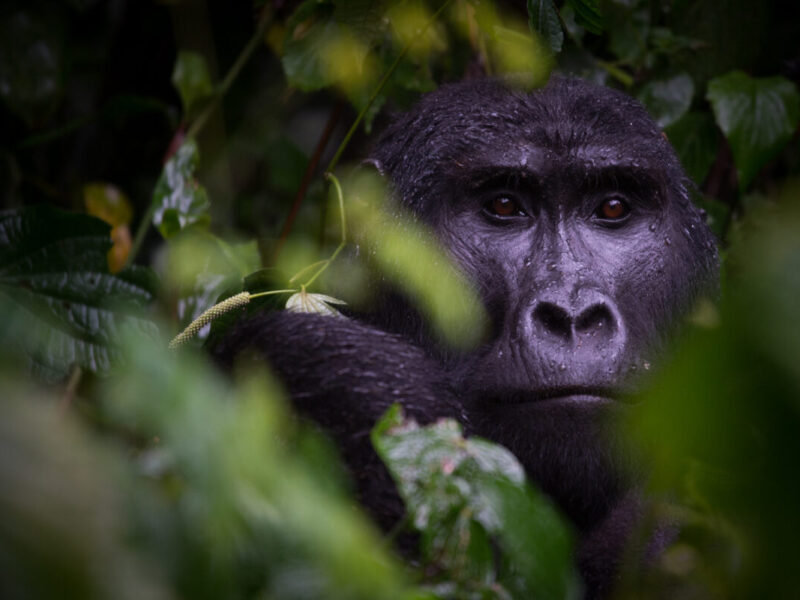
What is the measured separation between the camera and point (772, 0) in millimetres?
3719

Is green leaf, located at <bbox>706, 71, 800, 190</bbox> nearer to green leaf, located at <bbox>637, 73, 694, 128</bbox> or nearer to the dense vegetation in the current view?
the dense vegetation

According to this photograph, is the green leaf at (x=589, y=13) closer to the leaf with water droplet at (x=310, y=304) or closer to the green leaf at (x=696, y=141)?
the leaf with water droplet at (x=310, y=304)

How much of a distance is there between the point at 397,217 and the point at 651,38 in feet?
5.26

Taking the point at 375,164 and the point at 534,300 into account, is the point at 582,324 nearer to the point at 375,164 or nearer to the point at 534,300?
the point at 534,300

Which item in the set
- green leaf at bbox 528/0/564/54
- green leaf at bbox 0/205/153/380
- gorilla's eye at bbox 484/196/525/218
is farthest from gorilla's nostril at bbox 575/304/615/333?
green leaf at bbox 0/205/153/380

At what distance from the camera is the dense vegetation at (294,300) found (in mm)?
900

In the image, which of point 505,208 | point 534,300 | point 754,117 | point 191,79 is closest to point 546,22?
point 505,208

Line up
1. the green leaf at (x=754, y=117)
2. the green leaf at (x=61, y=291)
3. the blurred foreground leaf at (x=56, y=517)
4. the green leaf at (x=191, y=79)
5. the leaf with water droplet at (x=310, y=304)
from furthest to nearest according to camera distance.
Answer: the green leaf at (x=191, y=79), the green leaf at (x=754, y=117), the green leaf at (x=61, y=291), the leaf with water droplet at (x=310, y=304), the blurred foreground leaf at (x=56, y=517)

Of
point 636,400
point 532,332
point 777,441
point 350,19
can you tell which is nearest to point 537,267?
point 532,332

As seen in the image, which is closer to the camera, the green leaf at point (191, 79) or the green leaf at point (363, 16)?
the green leaf at point (363, 16)

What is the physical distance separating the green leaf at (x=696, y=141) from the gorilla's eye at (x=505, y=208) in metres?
1.27

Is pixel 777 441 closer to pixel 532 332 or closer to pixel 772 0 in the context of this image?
pixel 532 332

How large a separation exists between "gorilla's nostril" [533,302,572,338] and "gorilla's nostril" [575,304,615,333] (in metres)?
0.02

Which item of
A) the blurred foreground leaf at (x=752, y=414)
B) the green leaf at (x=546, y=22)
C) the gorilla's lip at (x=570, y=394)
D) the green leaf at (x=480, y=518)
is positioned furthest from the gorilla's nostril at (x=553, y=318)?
the blurred foreground leaf at (x=752, y=414)
